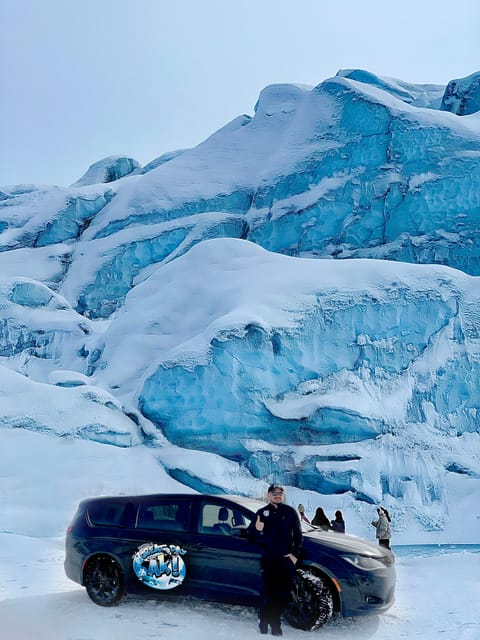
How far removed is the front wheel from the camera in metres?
6.47

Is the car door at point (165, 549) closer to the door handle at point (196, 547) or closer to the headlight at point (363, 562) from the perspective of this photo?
the door handle at point (196, 547)

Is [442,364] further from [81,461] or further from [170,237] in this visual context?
[170,237]

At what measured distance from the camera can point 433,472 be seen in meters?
32.7

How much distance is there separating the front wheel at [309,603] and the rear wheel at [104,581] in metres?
1.90

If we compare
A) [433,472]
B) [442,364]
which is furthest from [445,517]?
[442,364]

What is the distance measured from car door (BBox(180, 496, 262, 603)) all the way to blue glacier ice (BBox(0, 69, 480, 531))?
23578mm

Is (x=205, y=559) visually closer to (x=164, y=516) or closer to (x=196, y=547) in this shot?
(x=196, y=547)

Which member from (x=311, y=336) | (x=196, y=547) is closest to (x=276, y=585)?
(x=196, y=547)

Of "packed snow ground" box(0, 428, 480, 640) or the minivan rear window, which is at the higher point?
the minivan rear window

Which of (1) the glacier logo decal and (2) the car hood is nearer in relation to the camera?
(2) the car hood

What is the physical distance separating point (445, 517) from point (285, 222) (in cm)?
3977

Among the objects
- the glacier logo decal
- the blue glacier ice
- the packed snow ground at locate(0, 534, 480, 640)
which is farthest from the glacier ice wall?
the glacier logo decal

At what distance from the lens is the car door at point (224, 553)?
22.1 ft

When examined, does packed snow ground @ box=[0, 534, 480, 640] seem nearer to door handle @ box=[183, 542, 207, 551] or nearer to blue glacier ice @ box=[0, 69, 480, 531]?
door handle @ box=[183, 542, 207, 551]
